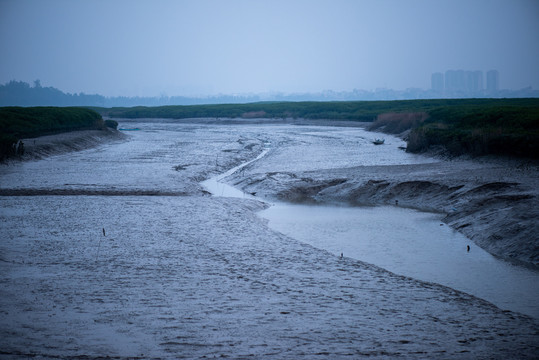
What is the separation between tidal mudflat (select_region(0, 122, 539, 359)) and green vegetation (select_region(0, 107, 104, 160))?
12864 mm

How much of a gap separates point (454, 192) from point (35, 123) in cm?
3025

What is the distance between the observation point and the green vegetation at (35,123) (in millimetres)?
24394

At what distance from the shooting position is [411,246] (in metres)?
10.5

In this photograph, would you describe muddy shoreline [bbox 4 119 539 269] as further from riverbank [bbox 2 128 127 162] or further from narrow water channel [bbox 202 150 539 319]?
riverbank [bbox 2 128 127 162]

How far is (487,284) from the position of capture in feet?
26.2

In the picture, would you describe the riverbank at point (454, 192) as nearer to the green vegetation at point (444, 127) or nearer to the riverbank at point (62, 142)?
the green vegetation at point (444, 127)

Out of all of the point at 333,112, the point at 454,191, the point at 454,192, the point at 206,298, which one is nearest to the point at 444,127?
the point at 454,191

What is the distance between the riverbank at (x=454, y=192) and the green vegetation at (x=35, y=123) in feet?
41.1

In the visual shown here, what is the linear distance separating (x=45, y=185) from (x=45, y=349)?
539 inches

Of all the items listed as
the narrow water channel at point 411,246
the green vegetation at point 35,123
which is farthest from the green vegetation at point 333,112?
the narrow water channel at point 411,246

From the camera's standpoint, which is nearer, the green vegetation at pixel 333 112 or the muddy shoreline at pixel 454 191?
the muddy shoreline at pixel 454 191

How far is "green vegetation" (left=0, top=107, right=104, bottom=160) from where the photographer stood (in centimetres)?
2439

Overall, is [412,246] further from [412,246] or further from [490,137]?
[490,137]

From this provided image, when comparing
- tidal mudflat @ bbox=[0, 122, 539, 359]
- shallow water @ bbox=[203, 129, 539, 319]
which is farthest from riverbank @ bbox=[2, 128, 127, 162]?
shallow water @ bbox=[203, 129, 539, 319]
